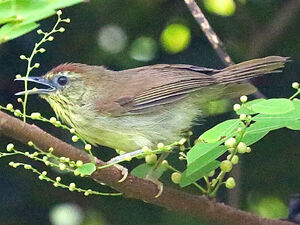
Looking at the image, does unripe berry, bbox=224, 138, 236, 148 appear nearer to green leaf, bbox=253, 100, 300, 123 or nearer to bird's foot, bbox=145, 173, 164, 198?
green leaf, bbox=253, 100, 300, 123

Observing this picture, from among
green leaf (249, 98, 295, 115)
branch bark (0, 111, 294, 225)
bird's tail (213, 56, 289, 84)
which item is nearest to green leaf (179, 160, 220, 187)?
branch bark (0, 111, 294, 225)

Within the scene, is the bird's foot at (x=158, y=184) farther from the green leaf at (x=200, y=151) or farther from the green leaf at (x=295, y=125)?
the green leaf at (x=295, y=125)

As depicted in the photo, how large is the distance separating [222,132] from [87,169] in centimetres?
47

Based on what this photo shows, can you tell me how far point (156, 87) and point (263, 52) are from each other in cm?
126

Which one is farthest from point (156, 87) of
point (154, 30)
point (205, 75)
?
point (154, 30)

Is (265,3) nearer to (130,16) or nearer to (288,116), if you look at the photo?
(130,16)

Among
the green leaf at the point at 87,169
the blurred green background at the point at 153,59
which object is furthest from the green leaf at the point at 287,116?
the blurred green background at the point at 153,59

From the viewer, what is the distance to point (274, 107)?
2275 millimetres

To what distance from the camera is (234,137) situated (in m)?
2.57

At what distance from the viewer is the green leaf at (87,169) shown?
8.16 feet

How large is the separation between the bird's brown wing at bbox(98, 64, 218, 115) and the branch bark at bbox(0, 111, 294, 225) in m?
0.83

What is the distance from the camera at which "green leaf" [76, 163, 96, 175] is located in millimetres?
2486

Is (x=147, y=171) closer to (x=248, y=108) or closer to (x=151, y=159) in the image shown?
(x=151, y=159)

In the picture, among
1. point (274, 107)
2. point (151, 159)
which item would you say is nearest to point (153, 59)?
point (151, 159)
